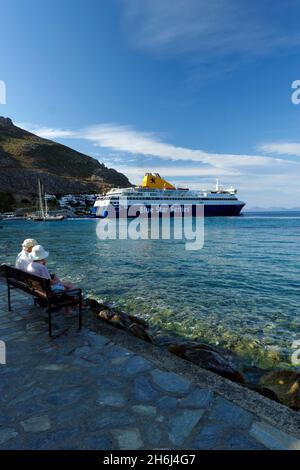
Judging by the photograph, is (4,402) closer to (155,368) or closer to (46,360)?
(46,360)

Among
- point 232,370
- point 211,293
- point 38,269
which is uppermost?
point 38,269

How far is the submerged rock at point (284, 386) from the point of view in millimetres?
3490

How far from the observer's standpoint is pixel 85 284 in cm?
1056

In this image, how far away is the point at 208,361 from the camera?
395cm

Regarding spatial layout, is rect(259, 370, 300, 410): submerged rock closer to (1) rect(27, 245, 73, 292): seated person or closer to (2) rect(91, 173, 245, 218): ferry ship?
(1) rect(27, 245, 73, 292): seated person

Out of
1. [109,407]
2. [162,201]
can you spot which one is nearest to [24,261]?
[109,407]

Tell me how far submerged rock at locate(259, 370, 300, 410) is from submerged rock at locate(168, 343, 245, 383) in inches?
16.0

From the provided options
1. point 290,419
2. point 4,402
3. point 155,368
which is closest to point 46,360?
point 4,402

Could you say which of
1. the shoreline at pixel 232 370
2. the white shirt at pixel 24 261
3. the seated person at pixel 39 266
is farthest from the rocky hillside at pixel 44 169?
the shoreline at pixel 232 370

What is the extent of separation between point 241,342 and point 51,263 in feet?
37.5

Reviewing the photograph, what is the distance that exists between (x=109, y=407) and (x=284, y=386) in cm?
267

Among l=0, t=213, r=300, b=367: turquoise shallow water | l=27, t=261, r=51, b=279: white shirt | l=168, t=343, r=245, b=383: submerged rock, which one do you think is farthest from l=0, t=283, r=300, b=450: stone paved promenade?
l=0, t=213, r=300, b=367: turquoise shallow water

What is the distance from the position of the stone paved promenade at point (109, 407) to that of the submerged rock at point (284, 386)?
115 centimetres

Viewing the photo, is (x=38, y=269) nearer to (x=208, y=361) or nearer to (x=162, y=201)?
(x=208, y=361)
